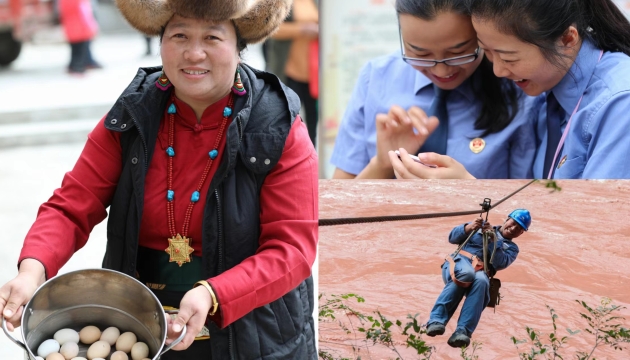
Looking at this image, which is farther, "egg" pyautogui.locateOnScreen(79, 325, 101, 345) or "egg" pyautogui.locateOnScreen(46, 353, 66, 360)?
"egg" pyautogui.locateOnScreen(79, 325, 101, 345)

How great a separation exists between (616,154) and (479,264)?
0.45 metres

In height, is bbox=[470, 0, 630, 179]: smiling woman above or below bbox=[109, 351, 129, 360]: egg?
above

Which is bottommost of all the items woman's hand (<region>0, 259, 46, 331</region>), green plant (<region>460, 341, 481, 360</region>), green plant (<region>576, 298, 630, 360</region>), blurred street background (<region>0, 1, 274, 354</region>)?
blurred street background (<region>0, 1, 274, 354</region>)

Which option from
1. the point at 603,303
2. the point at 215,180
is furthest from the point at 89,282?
the point at 603,303

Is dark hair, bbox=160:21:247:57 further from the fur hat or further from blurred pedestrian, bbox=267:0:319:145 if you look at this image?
blurred pedestrian, bbox=267:0:319:145

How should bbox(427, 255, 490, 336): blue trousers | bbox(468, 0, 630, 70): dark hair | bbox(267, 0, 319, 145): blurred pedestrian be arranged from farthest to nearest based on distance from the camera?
bbox(267, 0, 319, 145): blurred pedestrian < bbox(427, 255, 490, 336): blue trousers < bbox(468, 0, 630, 70): dark hair

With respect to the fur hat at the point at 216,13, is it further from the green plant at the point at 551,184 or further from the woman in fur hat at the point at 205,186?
the green plant at the point at 551,184

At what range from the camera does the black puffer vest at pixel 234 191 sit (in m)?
1.70

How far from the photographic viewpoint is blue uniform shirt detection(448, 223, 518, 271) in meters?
2.07

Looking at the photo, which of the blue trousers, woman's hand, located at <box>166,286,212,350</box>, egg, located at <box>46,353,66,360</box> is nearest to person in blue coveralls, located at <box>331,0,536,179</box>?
the blue trousers

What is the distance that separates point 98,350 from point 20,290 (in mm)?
198

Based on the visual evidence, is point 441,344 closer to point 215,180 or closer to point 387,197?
point 387,197

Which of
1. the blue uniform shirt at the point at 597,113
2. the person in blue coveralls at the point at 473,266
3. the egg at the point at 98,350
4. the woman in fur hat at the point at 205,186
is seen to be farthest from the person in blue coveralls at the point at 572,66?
the egg at the point at 98,350

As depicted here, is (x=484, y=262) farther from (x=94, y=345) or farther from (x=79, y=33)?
(x=79, y=33)
